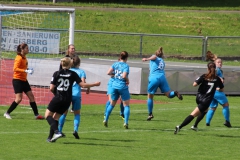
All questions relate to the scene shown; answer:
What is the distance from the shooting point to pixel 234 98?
85.4 ft

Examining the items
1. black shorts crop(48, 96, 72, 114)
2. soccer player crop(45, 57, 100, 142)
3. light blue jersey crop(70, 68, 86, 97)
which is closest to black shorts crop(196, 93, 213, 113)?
light blue jersey crop(70, 68, 86, 97)

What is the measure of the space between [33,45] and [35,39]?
0.26m

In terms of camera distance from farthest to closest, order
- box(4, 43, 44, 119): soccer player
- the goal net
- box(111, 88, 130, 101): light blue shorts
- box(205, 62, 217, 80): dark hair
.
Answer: the goal net < box(4, 43, 44, 119): soccer player < box(111, 88, 130, 101): light blue shorts < box(205, 62, 217, 80): dark hair

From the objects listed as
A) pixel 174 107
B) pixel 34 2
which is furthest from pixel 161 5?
pixel 174 107

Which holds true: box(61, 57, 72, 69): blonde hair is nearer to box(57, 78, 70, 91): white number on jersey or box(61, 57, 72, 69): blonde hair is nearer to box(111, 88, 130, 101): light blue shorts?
box(57, 78, 70, 91): white number on jersey

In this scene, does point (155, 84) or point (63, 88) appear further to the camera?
point (155, 84)

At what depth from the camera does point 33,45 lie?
21906 millimetres

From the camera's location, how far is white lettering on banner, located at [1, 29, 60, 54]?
21.8 m

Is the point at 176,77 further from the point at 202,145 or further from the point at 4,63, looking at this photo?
the point at 202,145

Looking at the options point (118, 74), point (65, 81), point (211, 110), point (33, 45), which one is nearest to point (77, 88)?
point (65, 81)

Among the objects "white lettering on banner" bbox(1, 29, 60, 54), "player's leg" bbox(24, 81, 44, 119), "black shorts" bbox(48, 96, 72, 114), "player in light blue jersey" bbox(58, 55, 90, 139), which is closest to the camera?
"black shorts" bbox(48, 96, 72, 114)

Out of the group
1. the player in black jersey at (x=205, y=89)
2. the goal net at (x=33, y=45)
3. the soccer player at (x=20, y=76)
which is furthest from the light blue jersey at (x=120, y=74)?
the goal net at (x=33, y=45)

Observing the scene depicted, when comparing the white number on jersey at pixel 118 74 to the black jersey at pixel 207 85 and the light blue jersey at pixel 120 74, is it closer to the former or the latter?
the light blue jersey at pixel 120 74

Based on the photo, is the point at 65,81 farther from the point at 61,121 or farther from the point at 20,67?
the point at 20,67
